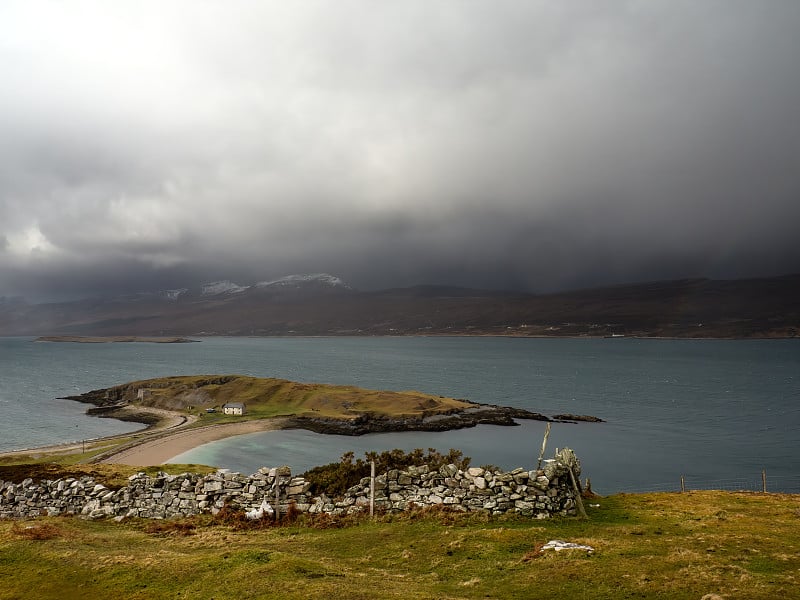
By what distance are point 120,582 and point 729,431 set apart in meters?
116

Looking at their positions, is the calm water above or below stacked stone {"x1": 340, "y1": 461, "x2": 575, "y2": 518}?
below

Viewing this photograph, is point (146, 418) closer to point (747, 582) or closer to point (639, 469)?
point (639, 469)

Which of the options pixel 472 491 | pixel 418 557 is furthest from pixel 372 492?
pixel 418 557

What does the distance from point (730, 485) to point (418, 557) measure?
6540 centimetres

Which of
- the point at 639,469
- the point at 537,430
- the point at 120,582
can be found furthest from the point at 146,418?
the point at 120,582

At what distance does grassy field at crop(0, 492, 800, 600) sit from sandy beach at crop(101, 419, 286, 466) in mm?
60184

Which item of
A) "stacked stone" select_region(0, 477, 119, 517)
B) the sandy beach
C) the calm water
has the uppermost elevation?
"stacked stone" select_region(0, 477, 119, 517)

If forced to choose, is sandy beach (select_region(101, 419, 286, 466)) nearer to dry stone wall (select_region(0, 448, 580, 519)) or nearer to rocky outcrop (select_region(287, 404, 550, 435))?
rocky outcrop (select_region(287, 404, 550, 435))

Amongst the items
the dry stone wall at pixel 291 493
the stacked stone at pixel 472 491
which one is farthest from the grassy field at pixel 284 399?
the stacked stone at pixel 472 491

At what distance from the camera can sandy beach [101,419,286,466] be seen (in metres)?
76.8

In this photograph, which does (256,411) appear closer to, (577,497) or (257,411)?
(257,411)

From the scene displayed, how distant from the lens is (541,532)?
1886cm

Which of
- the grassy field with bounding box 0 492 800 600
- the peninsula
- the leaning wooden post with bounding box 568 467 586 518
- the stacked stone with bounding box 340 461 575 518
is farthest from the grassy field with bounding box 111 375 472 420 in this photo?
the leaning wooden post with bounding box 568 467 586 518

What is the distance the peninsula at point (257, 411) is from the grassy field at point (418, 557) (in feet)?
233
